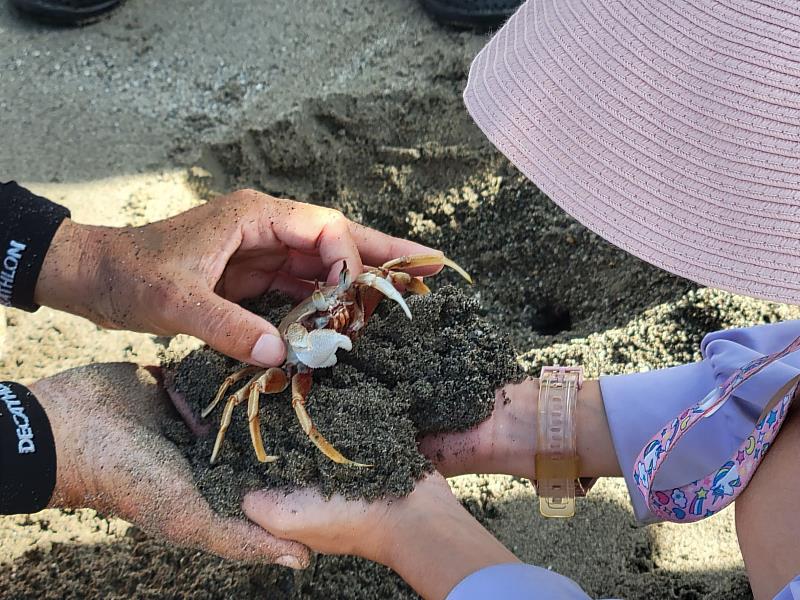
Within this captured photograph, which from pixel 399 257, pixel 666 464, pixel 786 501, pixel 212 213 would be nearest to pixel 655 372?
pixel 666 464

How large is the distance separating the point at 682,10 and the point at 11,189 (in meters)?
1.37

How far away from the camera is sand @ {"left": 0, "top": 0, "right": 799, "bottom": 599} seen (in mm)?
1735

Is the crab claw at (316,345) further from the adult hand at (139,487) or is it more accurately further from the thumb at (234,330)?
the adult hand at (139,487)

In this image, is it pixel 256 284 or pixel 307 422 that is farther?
pixel 256 284

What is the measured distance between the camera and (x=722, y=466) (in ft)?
4.67

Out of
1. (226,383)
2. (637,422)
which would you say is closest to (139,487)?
(226,383)

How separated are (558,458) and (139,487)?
2.68ft

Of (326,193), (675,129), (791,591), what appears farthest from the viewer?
(326,193)

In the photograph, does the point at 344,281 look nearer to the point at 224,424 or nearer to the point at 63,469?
the point at 224,424

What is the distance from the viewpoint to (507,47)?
1164 millimetres

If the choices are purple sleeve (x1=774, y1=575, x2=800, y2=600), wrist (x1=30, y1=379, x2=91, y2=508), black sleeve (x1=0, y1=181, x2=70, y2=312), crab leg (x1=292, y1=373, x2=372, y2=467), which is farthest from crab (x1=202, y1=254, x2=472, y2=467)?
purple sleeve (x1=774, y1=575, x2=800, y2=600)

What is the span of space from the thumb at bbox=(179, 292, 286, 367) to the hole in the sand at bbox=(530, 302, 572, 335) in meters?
0.94

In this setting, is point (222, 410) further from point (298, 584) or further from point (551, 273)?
point (551, 273)

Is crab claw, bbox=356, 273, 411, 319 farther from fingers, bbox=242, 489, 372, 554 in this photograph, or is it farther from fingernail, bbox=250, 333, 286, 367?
fingers, bbox=242, 489, 372, 554
